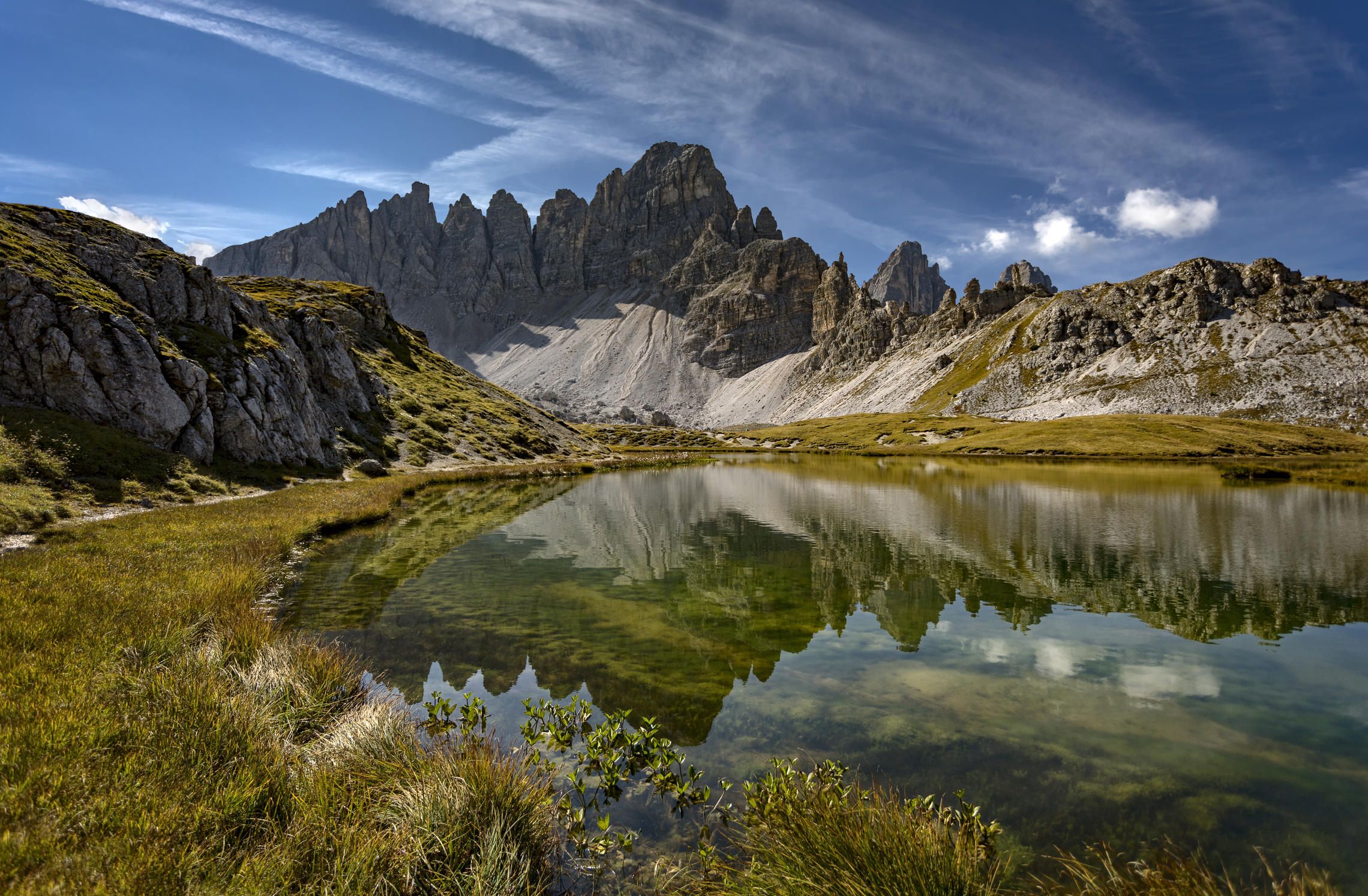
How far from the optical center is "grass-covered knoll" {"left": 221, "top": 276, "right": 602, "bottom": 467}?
3105 inches

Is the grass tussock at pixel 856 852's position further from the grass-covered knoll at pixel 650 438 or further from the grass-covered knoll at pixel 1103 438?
the grass-covered knoll at pixel 650 438

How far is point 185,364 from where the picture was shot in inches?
1705

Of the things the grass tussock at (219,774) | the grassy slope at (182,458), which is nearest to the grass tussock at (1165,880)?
the grass tussock at (219,774)

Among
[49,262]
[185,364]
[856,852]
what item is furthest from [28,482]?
[856,852]

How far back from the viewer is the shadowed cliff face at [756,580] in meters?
16.0

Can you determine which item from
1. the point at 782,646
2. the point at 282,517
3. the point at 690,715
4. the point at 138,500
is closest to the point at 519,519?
the point at 282,517

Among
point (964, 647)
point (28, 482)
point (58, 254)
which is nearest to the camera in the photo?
point (964, 647)

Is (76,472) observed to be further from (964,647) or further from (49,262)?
(964,647)

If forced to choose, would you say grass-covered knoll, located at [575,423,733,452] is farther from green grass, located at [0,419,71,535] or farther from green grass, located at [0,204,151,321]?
green grass, located at [0,419,71,535]

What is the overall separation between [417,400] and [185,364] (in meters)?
49.8

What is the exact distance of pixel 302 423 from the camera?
57.4m

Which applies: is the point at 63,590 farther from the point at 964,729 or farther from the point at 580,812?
the point at 964,729

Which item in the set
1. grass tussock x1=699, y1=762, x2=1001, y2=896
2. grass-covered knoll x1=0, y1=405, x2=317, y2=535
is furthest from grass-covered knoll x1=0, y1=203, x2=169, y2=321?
grass tussock x1=699, y1=762, x2=1001, y2=896

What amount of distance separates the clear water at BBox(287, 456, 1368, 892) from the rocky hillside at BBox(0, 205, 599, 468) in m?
18.9
